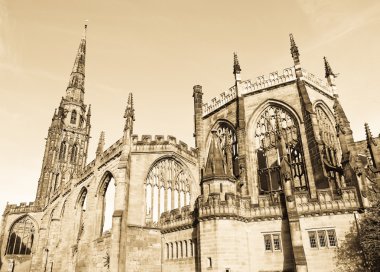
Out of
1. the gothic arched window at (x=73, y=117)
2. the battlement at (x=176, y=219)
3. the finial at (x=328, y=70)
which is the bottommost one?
the battlement at (x=176, y=219)

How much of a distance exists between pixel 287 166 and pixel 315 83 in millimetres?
10682

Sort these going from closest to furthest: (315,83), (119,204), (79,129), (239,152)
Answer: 1. (119,204)
2. (239,152)
3. (315,83)
4. (79,129)

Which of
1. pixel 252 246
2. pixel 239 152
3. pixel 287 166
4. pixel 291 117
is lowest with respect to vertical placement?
pixel 252 246

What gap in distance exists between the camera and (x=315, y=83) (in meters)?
28.5

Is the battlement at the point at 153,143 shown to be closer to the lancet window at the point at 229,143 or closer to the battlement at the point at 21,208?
the lancet window at the point at 229,143

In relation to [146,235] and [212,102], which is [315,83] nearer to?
[212,102]

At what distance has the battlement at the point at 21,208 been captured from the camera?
149 ft

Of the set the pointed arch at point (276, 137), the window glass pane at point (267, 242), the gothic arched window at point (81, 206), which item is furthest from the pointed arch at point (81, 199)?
the window glass pane at point (267, 242)

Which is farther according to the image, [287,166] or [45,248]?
[45,248]

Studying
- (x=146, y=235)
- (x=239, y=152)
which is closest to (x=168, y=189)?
(x=146, y=235)

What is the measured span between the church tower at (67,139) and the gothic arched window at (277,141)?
29.3 meters

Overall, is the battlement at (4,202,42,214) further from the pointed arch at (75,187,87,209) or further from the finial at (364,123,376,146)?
the finial at (364,123,376,146)

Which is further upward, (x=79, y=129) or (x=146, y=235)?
(x=79, y=129)

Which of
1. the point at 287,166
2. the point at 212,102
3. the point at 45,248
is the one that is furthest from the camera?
the point at 45,248
